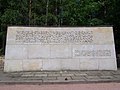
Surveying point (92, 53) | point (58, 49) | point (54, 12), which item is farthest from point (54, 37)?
point (54, 12)

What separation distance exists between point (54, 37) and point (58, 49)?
2.29 ft

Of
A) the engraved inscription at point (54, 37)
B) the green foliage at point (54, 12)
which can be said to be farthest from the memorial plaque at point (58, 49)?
the green foliage at point (54, 12)

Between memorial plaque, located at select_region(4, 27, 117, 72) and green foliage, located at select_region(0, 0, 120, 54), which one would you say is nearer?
memorial plaque, located at select_region(4, 27, 117, 72)

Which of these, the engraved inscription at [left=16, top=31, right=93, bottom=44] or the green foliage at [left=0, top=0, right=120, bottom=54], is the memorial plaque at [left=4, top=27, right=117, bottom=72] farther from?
the green foliage at [left=0, top=0, right=120, bottom=54]

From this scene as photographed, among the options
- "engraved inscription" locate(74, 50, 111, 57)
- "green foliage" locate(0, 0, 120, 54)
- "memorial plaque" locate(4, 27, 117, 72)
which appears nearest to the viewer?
"memorial plaque" locate(4, 27, 117, 72)

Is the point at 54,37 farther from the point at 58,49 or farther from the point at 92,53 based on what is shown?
the point at 92,53

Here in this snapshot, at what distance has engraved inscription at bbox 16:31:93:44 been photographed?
12.1 m

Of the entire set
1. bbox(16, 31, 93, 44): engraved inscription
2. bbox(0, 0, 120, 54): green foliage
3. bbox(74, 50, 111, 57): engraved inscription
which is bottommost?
bbox(74, 50, 111, 57): engraved inscription

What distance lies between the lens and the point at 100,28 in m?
12.4

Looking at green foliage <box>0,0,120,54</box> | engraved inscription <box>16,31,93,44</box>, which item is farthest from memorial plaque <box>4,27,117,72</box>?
green foliage <box>0,0,120,54</box>

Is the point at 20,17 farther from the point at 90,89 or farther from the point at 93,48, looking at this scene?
the point at 90,89

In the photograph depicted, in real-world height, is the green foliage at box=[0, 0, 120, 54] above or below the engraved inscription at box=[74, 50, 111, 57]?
above

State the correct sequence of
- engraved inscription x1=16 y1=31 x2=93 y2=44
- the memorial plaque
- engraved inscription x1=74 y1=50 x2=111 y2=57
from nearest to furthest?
1. the memorial plaque
2. engraved inscription x1=16 y1=31 x2=93 y2=44
3. engraved inscription x1=74 y1=50 x2=111 y2=57

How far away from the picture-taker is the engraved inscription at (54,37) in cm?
1206
